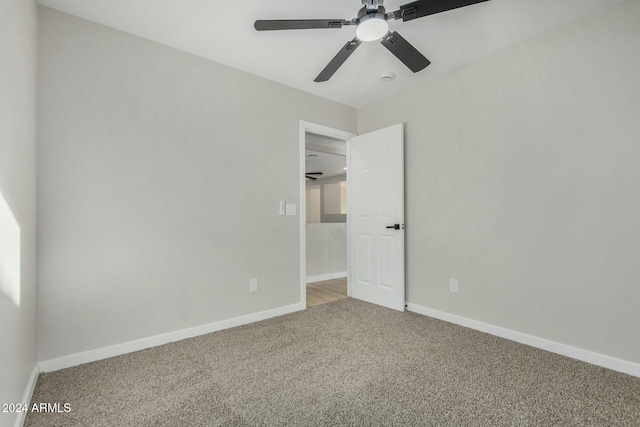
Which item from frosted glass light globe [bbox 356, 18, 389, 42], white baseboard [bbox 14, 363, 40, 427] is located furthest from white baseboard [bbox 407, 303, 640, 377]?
white baseboard [bbox 14, 363, 40, 427]

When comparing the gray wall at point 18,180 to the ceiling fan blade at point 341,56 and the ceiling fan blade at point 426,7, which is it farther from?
the ceiling fan blade at point 426,7

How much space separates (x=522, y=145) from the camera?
2500mm

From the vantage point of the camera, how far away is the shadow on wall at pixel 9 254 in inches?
49.7

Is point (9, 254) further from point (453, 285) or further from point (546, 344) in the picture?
point (546, 344)

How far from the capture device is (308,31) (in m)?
2.33

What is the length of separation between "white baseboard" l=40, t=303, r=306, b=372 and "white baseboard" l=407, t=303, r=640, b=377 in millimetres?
1665

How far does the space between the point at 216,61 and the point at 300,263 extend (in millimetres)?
2175

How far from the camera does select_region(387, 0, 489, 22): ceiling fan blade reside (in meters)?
1.65

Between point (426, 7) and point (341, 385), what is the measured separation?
2.25 m

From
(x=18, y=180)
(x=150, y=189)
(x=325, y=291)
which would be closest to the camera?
(x=18, y=180)

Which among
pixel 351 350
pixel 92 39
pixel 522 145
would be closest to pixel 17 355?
pixel 351 350

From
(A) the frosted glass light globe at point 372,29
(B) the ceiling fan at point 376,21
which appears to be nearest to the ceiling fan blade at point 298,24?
(B) the ceiling fan at point 376,21

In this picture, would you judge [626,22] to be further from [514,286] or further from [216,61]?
[216,61]

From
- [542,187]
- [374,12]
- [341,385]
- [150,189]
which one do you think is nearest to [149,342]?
[150,189]
